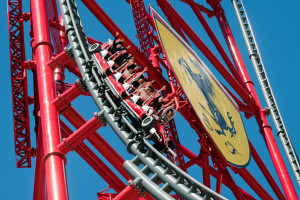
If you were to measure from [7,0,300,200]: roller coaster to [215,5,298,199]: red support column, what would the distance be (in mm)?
23

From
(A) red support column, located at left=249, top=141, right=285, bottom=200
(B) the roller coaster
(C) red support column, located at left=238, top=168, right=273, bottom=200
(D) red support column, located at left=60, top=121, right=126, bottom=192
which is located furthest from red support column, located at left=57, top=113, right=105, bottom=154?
(A) red support column, located at left=249, top=141, right=285, bottom=200

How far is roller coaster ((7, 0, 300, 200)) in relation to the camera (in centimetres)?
1080

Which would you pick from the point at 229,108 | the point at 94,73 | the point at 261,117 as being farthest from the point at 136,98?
the point at 261,117

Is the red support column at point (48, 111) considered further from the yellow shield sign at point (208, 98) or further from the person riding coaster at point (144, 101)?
the yellow shield sign at point (208, 98)

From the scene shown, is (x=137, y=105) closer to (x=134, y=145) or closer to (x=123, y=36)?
(x=134, y=145)

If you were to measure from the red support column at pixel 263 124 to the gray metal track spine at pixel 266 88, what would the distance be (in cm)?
41

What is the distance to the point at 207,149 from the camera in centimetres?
1491

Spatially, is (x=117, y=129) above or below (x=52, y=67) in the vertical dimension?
below

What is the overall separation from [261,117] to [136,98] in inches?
226

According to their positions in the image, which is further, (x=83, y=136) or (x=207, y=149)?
(x=207, y=149)

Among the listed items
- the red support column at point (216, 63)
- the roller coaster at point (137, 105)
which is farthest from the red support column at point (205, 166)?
the red support column at point (216, 63)

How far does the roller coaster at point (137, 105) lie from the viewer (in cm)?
1080

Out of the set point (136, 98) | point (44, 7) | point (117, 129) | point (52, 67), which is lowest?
point (117, 129)

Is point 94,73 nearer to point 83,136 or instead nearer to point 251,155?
point 83,136
